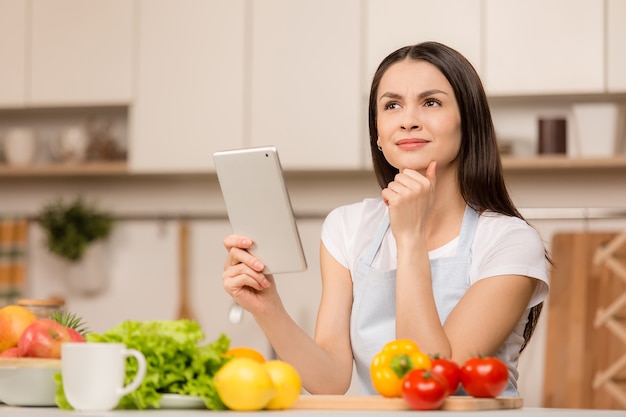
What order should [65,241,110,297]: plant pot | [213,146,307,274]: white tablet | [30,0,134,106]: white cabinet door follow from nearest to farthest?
[213,146,307,274]: white tablet, [30,0,134,106]: white cabinet door, [65,241,110,297]: plant pot

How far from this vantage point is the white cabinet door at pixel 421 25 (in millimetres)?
3396

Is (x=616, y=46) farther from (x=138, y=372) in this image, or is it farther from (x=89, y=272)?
(x=138, y=372)

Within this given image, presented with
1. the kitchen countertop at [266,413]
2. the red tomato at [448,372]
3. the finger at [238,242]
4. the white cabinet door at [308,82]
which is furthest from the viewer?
the white cabinet door at [308,82]

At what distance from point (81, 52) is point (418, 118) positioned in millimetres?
2194

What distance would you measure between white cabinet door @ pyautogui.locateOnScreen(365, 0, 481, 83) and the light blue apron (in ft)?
5.23

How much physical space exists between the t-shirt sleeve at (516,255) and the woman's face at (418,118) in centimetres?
19

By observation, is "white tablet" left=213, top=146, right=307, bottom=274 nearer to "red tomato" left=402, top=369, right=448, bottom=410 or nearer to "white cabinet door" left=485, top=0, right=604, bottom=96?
"red tomato" left=402, top=369, right=448, bottom=410

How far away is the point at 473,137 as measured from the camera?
77.2 inches

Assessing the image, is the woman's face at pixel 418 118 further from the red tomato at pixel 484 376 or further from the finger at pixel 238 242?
the red tomato at pixel 484 376

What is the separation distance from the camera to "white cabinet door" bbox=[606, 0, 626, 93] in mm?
3305

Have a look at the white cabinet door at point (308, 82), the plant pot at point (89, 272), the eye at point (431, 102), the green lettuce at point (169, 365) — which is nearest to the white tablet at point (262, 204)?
the green lettuce at point (169, 365)

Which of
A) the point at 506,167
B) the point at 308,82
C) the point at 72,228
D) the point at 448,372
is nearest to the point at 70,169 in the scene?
the point at 72,228

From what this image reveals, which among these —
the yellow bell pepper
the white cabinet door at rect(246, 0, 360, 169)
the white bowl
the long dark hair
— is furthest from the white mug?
the white cabinet door at rect(246, 0, 360, 169)

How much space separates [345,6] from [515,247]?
6.24 ft
